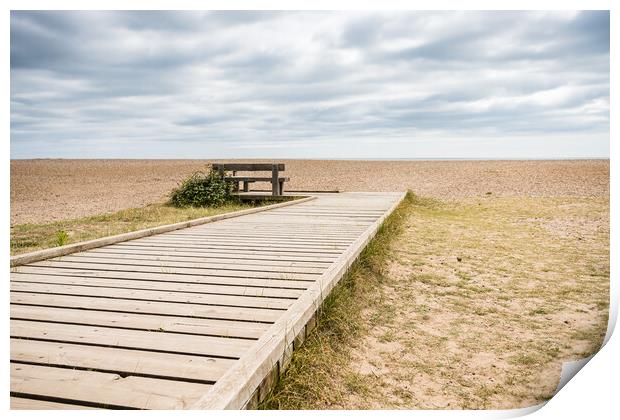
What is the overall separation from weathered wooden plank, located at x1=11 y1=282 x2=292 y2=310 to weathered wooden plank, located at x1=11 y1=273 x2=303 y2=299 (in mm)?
86

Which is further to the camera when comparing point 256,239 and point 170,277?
point 256,239

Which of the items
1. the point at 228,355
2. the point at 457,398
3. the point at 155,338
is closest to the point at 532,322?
the point at 457,398

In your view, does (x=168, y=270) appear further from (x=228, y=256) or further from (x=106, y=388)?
(x=106, y=388)

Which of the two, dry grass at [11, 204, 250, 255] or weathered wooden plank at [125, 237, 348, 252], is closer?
weathered wooden plank at [125, 237, 348, 252]

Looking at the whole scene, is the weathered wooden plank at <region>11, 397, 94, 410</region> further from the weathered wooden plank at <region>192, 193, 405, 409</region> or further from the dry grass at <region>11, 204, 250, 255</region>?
the dry grass at <region>11, 204, 250, 255</region>

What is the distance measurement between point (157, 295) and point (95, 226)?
6.67 metres

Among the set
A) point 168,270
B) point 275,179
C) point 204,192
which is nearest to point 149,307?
point 168,270

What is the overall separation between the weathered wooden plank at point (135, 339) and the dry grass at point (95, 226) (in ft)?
11.4

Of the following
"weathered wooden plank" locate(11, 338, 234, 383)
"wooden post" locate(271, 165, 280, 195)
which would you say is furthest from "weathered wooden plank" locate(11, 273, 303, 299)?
"wooden post" locate(271, 165, 280, 195)

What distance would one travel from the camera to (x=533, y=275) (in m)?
6.32

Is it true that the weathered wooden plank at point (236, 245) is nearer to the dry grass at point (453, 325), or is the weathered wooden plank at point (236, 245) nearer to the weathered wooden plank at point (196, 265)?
the dry grass at point (453, 325)

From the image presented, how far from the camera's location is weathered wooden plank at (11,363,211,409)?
2176 millimetres

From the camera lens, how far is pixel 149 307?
350cm
